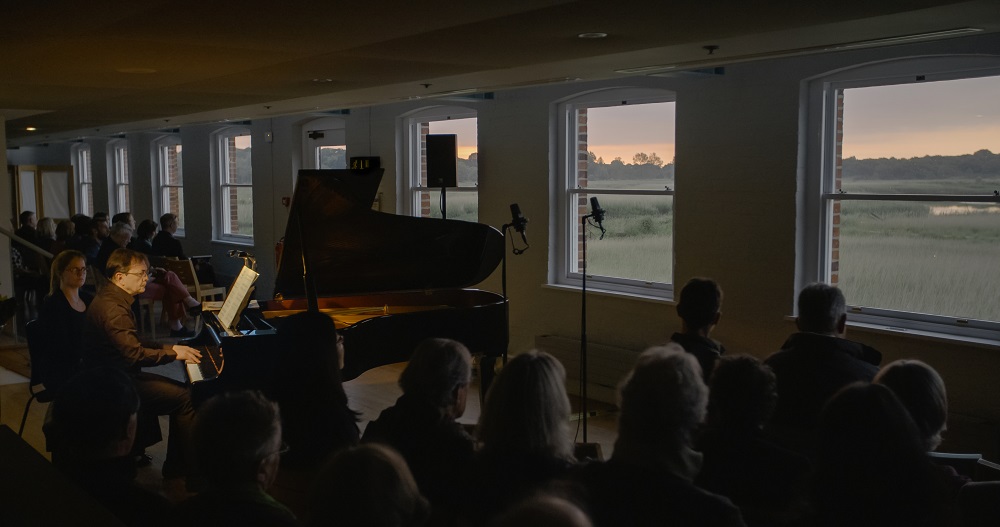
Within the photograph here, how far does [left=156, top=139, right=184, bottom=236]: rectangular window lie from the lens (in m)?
14.2

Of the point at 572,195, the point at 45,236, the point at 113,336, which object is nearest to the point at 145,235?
the point at 45,236

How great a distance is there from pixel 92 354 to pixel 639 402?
137 inches

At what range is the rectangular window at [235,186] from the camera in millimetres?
12219

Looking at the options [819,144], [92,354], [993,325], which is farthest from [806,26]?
[92,354]

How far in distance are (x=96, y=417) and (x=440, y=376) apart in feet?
3.22

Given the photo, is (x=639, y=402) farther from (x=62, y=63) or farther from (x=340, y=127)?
(x=340, y=127)

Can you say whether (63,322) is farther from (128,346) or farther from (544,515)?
(544,515)

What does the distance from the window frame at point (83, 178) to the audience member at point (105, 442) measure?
54.5 ft

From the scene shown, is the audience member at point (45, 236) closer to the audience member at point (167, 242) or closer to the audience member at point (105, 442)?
the audience member at point (167, 242)

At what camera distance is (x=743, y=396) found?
8.09 feet

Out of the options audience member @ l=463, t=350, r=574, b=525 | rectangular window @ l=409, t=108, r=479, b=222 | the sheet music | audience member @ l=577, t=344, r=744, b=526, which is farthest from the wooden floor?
audience member @ l=577, t=344, r=744, b=526

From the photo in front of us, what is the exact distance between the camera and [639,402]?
87.4 inches

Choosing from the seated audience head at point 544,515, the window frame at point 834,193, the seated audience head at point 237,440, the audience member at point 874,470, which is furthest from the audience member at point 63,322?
the window frame at point 834,193

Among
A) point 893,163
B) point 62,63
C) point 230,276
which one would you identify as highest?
point 62,63
